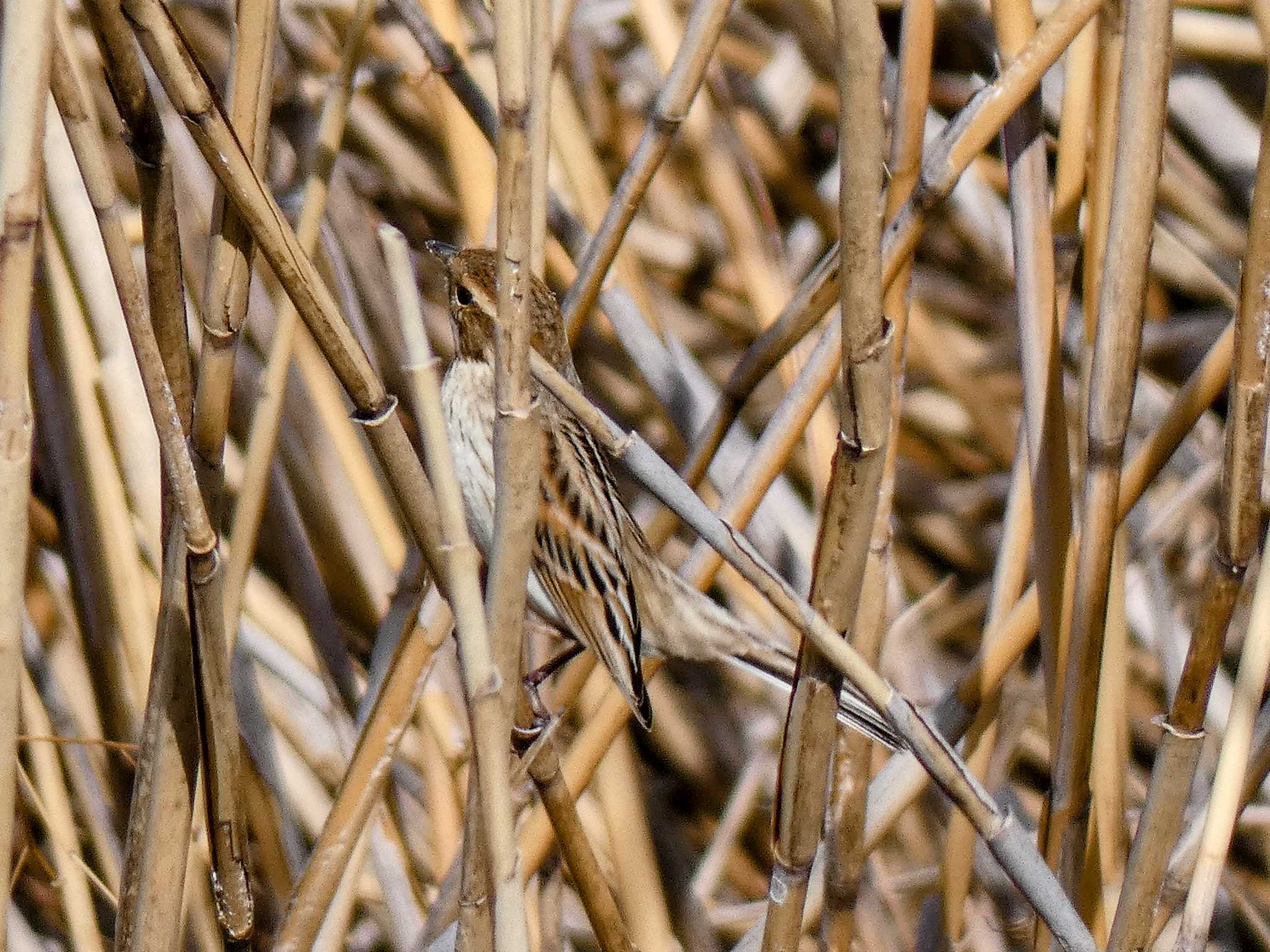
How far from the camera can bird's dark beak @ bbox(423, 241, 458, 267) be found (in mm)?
1499

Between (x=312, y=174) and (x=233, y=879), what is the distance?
60 centimetres

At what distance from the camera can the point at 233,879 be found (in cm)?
94

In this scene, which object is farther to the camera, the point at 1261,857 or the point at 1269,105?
the point at 1261,857

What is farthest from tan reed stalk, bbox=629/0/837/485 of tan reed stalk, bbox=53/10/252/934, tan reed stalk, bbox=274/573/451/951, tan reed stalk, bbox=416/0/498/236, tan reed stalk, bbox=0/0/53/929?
tan reed stalk, bbox=0/0/53/929

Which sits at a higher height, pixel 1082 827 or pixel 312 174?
pixel 312 174

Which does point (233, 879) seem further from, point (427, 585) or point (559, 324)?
point (559, 324)

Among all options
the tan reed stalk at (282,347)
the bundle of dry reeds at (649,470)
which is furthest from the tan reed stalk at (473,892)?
the tan reed stalk at (282,347)

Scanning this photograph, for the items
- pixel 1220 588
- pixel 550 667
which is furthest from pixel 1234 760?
pixel 550 667

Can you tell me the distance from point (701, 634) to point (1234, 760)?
0.67 meters

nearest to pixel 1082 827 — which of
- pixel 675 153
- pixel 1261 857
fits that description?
pixel 1261 857

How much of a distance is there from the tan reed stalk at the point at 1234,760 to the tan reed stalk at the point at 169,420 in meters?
0.66

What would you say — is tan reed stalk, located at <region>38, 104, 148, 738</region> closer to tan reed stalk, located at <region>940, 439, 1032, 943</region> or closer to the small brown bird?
the small brown bird

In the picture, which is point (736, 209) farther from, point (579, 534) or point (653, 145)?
point (653, 145)

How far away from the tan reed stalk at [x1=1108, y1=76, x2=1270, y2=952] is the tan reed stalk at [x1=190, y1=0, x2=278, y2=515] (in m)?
0.60
